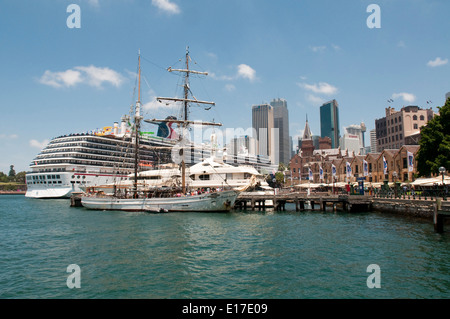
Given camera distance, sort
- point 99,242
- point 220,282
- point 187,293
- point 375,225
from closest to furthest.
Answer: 1. point 187,293
2. point 220,282
3. point 99,242
4. point 375,225

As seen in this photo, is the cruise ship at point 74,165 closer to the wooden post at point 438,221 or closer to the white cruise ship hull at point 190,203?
the white cruise ship hull at point 190,203

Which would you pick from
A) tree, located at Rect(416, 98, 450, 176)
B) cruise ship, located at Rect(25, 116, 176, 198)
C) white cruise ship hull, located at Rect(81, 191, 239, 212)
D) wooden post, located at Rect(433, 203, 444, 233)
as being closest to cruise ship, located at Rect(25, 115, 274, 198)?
cruise ship, located at Rect(25, 116, 176, 198)

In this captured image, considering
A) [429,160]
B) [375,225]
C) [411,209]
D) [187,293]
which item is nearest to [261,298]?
[187,293]

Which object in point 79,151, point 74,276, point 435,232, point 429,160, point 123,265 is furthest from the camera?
point 79,151

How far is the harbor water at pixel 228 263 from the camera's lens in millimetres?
11781

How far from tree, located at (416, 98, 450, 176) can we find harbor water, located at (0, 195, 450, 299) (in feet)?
45.1

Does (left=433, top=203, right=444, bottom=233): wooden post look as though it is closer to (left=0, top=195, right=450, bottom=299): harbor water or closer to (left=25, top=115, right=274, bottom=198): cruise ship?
(left=0, top=195, right=450, bottom=299): harbor water

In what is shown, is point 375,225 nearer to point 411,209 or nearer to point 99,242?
point 411,209

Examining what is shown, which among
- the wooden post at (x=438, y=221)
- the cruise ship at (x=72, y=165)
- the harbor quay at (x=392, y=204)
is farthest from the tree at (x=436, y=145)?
the cruise ship at (x=72, y=165)

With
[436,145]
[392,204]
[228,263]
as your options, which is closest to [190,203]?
[392,204]

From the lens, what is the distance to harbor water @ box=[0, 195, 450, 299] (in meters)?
11.8

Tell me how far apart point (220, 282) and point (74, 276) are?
22.5 ft

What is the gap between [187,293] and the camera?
37.9 ft
